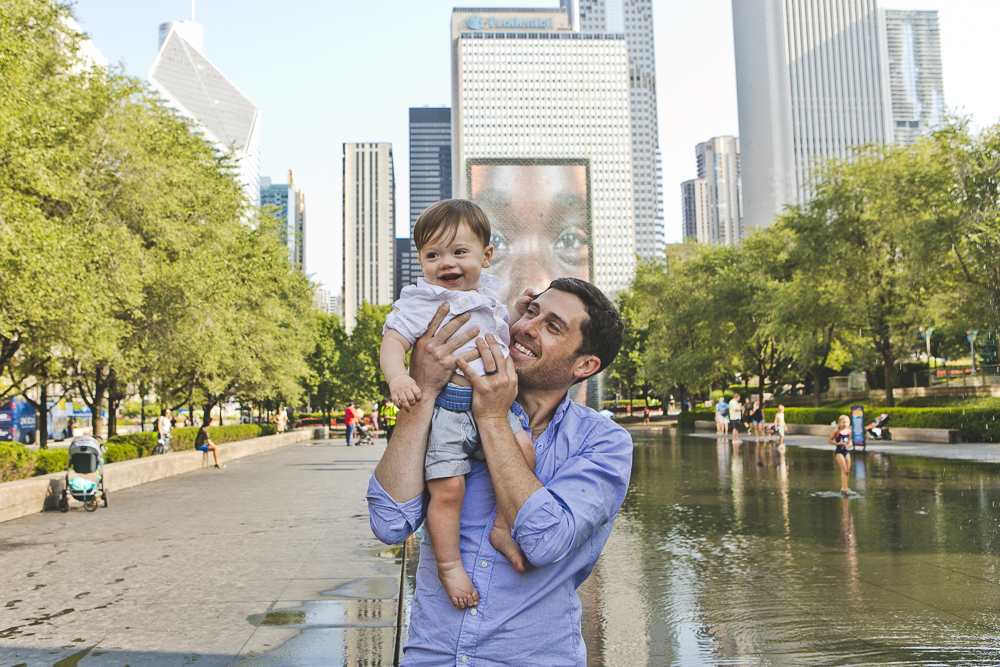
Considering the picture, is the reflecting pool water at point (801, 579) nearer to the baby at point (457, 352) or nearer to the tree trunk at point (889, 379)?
the baby at point (457, 352)

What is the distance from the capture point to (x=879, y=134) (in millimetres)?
166625

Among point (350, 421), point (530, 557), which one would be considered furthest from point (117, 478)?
point (350, 421)

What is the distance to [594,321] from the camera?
2.38m

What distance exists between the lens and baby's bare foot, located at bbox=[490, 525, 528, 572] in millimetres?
2070

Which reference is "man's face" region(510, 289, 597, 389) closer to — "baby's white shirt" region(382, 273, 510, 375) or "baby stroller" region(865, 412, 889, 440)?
"baby's white shirt" region(382, 273, 510, 375)

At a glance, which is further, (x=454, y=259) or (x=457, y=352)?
(x=454, y=259)

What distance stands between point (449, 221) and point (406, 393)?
24.2 inches

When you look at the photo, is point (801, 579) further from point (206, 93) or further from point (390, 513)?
point (206, 93)

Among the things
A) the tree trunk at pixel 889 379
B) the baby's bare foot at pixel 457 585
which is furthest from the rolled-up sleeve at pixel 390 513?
the tree trunk at pixel 889 379

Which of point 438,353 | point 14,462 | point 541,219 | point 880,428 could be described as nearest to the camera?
point 438,353

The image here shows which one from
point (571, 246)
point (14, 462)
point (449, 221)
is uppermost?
point (571, 246)

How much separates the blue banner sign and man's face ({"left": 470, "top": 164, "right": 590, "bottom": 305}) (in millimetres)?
118906

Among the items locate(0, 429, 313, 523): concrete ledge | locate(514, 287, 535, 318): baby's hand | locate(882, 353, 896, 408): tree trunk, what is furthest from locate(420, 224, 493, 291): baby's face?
locate(882, 353, 896, 408): tree trunk

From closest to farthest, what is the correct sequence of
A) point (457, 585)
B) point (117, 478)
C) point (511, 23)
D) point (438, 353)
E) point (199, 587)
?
point (457, 585) → point (438, 353) → point (199, 587) → point (117, 478) → point (511, 23)
